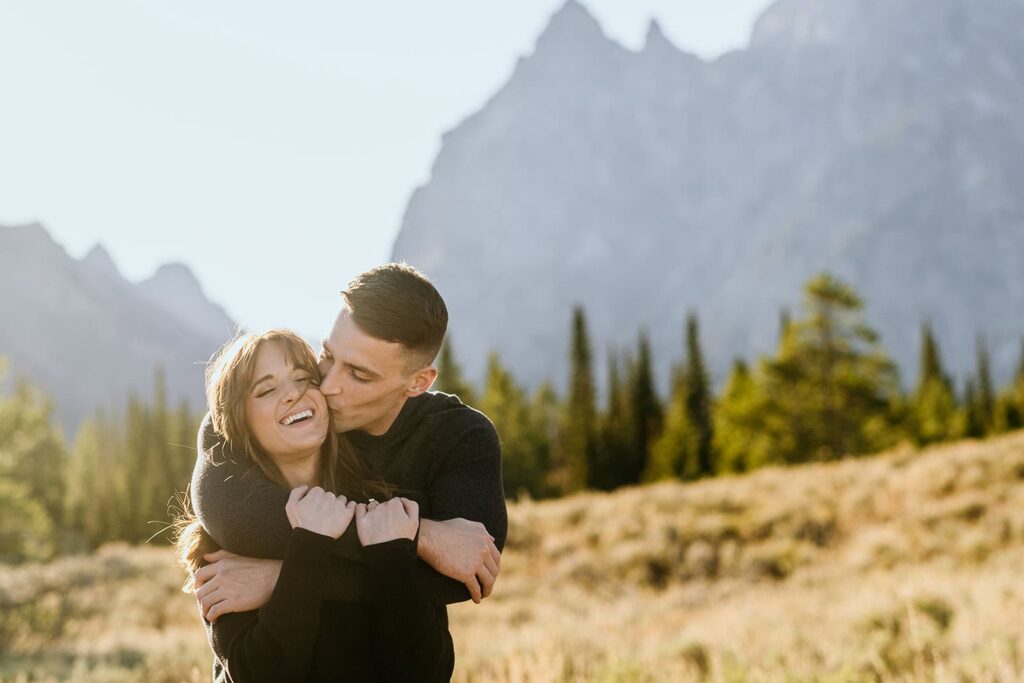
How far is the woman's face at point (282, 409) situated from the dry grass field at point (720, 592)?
2208mm

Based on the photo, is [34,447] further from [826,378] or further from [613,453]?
[613,453]

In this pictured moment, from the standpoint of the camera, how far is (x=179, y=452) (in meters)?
68.6

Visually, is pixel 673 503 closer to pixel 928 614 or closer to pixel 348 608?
pixel 928 614

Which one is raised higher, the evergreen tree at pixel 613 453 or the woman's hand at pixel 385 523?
the evergreen tree at pixel 613 453

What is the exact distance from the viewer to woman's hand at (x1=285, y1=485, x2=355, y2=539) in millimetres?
2338

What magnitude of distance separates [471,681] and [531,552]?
43.7ft

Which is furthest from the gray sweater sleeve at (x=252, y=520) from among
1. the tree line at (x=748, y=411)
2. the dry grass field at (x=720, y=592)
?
the tree line at (x=748, y=411)

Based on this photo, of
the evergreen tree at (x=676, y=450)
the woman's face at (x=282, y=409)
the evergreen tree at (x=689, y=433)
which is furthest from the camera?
the evergreen tree at (x=689, y=433)

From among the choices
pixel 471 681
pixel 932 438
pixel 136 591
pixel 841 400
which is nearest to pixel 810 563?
pixel 471 681

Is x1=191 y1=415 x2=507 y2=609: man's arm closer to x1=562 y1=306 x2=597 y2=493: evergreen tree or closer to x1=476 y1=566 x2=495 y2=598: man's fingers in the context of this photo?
x1=476 y1=566 x2=495 y2=598: man's fingers

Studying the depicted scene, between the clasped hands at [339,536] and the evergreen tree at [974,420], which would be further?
the evergreen tree at [974,420]

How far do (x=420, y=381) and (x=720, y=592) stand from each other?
12.8m

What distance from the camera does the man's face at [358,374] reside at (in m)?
2.71

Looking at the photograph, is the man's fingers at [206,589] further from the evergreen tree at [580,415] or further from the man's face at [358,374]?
the evergreen tree at [580,415]
